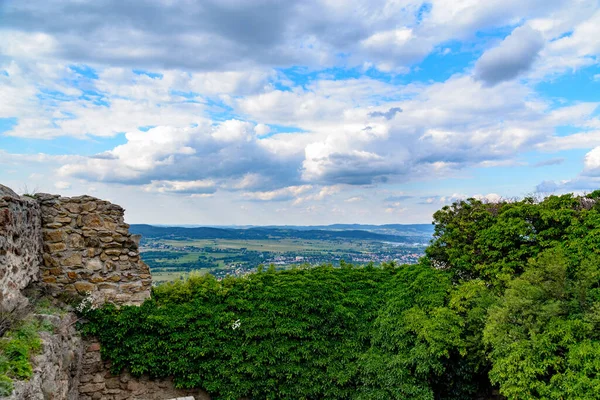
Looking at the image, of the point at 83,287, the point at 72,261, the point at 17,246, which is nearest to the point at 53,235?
the point at 72,261

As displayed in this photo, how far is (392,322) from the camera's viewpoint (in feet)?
32.2

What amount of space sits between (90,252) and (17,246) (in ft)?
6.12

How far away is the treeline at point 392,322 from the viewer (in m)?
7.89

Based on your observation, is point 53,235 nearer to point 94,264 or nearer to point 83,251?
point 83,251

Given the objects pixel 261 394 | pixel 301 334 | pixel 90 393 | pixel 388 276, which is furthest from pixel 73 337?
pixel 388 276

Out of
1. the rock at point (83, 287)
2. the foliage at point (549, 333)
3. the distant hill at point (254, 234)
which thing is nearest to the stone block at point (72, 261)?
the rock at point (83, 287)

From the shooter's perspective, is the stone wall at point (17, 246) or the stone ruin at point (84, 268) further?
the stone ruin at point (84, 268)

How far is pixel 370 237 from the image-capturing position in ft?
310

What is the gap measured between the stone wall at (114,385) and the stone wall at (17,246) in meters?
2.06

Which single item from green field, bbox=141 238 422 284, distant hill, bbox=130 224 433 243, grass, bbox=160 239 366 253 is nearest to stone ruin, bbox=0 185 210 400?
green field, bbox=141 238 422 284

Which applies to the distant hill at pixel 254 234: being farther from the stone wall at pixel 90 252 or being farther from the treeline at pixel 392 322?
the treeline at pixel 392 322

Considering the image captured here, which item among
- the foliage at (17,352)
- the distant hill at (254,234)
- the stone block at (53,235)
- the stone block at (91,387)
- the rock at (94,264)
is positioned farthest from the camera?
the distant hill at (254,234)

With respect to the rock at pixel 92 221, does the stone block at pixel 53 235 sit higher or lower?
lower

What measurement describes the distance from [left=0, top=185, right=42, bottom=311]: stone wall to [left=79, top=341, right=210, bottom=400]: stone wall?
2.06 metres
